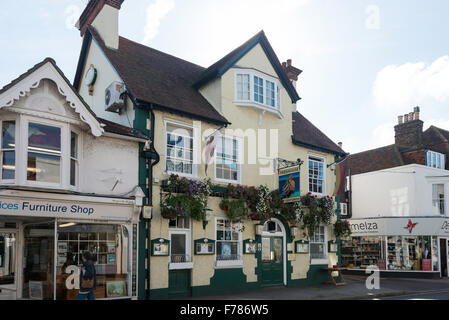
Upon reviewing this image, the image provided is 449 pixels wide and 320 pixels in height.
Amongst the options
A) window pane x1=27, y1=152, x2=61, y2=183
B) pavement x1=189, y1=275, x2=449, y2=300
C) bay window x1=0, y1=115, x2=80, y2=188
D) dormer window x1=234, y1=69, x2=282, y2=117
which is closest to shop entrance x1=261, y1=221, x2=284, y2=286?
pavement x1=189, y1=275, x2=449, y2=300

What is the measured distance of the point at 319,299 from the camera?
46.1 ft

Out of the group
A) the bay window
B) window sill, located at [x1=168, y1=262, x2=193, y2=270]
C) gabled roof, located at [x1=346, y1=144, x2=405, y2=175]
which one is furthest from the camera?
gabled roof, located at [x1=346, y1=144, x2=405, y2=175]

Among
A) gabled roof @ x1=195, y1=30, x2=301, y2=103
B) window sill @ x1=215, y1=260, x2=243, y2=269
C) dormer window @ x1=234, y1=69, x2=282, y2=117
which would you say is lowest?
window sill @ x1=215, y1=260, x2=243, y2=269

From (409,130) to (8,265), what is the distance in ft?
83.9

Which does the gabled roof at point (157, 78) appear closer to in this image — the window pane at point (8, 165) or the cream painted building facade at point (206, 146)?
the cream painted building facade at point (206, 146)

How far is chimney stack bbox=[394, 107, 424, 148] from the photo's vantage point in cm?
Result: 2820

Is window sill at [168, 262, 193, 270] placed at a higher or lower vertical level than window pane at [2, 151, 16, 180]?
lower

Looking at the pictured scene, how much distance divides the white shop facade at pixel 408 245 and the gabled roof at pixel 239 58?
419 inches

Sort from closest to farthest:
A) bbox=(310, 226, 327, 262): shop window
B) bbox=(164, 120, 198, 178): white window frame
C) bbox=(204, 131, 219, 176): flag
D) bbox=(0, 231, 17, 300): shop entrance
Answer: bbox=(0, 231, 17, 300): shop entrance → bbox=(164, 120, 198, 178): white window frame → bbox=(204, 131, 219, 176): flag → bbox=(310, 226, 327, 262): shop window

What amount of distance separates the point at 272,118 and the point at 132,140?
6.78 metres

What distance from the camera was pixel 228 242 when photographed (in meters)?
15.8

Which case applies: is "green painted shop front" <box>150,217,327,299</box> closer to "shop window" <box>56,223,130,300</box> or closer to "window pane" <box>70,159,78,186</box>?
"shop window" <box>56,223,130,300</box>

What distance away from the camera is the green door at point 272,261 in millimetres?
17078

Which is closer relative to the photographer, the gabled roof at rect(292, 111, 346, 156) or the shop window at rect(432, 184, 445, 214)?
the gabled roof at rect(292, 111, 346, 156)
